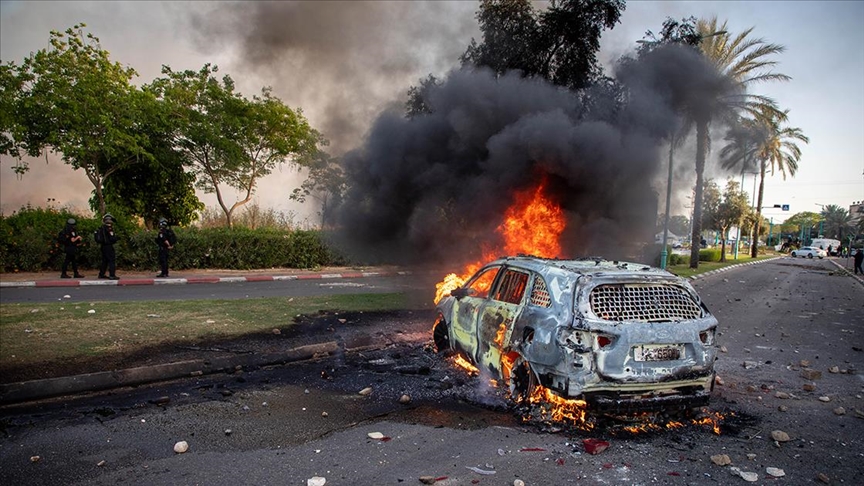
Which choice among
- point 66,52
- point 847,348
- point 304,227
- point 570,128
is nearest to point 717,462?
point 847,348

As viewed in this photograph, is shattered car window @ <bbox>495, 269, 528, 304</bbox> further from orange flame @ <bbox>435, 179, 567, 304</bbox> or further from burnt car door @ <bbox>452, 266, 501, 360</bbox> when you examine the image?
orange flame @ <bbox>435, 179, 567, 304</bbox>

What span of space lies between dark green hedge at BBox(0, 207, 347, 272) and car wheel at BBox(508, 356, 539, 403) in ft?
49.5

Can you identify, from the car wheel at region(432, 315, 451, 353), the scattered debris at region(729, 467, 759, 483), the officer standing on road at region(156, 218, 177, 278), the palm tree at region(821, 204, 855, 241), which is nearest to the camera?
the scattered debris at region(729, 467, 759, 483)

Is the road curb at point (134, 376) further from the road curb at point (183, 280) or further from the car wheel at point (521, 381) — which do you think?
the road curb at point (183, 280)

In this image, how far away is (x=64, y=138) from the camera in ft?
54.4

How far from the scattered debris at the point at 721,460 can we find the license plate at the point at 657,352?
79 centimetres

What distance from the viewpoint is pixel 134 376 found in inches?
217

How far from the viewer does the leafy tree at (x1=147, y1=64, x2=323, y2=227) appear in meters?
20.6

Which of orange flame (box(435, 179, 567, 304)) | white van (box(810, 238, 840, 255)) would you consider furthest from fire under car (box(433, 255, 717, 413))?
white van (box(810, 238, 840, 255))

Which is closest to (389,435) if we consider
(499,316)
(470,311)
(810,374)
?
(499,316)

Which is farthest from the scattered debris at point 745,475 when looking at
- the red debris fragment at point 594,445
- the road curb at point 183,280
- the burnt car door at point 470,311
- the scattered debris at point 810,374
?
the road curb at point 183,280

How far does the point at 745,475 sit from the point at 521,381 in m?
1.82

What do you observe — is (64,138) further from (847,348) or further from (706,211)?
(706,211)

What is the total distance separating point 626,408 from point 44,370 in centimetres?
579
